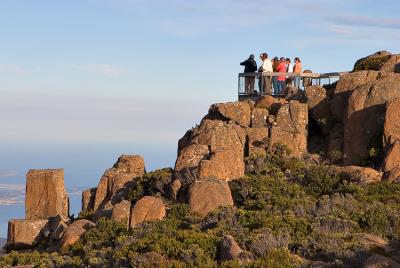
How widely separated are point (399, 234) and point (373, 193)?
5.78m

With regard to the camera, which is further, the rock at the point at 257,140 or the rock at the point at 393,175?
the rock at the point at 257,140

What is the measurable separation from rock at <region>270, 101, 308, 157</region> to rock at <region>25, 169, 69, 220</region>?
8386 mm

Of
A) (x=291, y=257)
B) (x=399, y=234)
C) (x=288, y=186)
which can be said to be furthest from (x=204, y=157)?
(x=291, y=257)

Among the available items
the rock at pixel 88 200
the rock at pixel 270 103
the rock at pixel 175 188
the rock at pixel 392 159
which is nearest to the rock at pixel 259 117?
the rock at pixel 270 103

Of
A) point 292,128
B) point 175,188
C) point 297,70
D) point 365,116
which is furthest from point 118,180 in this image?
point 297,70

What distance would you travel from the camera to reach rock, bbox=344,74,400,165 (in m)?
34.9

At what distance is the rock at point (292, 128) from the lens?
1426 inches

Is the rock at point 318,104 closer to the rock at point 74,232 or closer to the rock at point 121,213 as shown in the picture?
the rock at point 121,213

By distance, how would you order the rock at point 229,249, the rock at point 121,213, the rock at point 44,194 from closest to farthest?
the rock at point 229,249 → the rock at point 121,213 → the rock at point 44,194

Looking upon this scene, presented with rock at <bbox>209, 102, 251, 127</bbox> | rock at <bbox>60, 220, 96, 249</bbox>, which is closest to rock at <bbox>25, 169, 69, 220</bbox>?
rock at <bbox>60, 220, 96, 249</bbox>

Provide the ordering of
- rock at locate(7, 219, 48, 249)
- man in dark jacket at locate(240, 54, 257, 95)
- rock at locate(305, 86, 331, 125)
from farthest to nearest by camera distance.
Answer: man in dark jacket at locate(240, 54, 257, 95)
rock at locate(305, 86, 331, 125)
rock at locate(7, 219, 48, 249)

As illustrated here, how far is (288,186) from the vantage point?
3191 cm

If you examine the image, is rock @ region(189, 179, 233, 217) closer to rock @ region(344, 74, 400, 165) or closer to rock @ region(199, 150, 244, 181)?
rock @ region(199, 150, 244, 181)

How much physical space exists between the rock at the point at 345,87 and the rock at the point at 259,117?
2.74 metres
